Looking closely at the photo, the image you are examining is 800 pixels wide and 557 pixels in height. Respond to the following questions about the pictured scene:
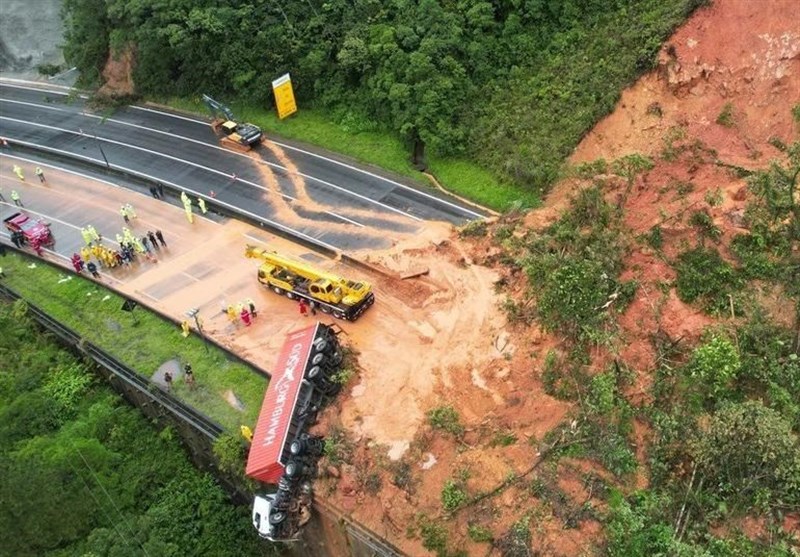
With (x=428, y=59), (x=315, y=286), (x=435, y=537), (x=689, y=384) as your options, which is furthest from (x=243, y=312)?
(x=689, y=384)

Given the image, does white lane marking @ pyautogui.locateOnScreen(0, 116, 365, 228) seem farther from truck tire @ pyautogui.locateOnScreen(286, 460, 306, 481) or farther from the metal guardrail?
truck tire @ pyautogui.locateOnScreen(286, 460, 306, 481)

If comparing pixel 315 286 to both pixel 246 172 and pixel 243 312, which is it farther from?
pixel 246 172

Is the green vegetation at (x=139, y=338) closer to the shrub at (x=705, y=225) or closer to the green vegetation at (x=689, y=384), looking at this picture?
the green vegetation at (x=689, y=384)

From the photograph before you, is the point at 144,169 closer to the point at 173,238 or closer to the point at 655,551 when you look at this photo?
the point at 173,238

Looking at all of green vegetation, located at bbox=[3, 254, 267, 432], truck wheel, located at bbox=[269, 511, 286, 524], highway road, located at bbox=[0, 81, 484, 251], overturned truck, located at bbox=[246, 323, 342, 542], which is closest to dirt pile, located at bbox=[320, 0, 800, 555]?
overturned truck, located at bbox=[246, 323, 342, 542]

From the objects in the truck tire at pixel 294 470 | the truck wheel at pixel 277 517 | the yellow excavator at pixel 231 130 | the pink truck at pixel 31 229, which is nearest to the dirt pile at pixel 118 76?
the yellow excavator at pixel 231 130

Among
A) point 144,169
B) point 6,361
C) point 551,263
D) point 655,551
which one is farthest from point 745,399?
point 144,169
